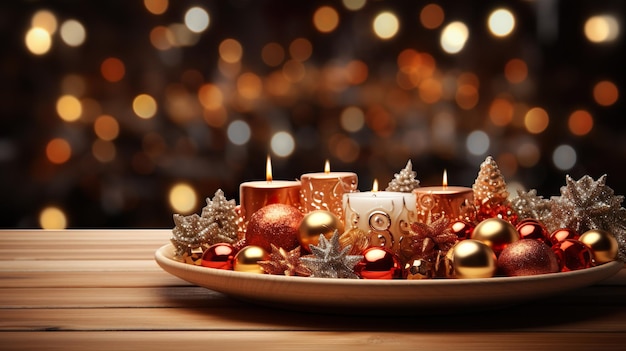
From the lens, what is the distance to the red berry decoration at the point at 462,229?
2.85ft

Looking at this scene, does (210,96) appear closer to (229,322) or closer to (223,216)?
(223,216)

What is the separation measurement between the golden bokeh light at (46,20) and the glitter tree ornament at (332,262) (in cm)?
173

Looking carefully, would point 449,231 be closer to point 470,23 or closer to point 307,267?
point 307,267

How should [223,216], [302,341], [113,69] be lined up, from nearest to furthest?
[302,341] < [223,216] < [113,69]

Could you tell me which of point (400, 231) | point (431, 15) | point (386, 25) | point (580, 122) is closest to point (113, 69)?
point (386, 25)

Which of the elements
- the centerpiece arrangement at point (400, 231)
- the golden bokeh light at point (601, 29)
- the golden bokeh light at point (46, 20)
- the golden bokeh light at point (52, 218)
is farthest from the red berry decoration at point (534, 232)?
the golden bokeh light at point (46, 20)

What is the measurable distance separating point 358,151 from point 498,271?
1.44 metres

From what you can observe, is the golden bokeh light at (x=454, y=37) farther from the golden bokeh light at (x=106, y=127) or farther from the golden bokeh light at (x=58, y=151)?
the golden bokeh light at (x=58, y=151)

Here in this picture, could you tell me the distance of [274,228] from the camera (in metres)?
0.84

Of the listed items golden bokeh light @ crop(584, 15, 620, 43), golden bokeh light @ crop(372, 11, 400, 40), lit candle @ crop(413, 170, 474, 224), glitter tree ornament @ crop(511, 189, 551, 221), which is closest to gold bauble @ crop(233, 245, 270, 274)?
lit candle @ crop(413, 170, 474, 224)

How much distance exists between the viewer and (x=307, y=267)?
707mm

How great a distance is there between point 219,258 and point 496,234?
0.29 m

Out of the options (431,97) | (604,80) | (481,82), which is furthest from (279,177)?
(604,80)

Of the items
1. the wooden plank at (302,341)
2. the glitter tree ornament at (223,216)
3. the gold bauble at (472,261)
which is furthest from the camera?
the glitter tree ornament at (223,216)
